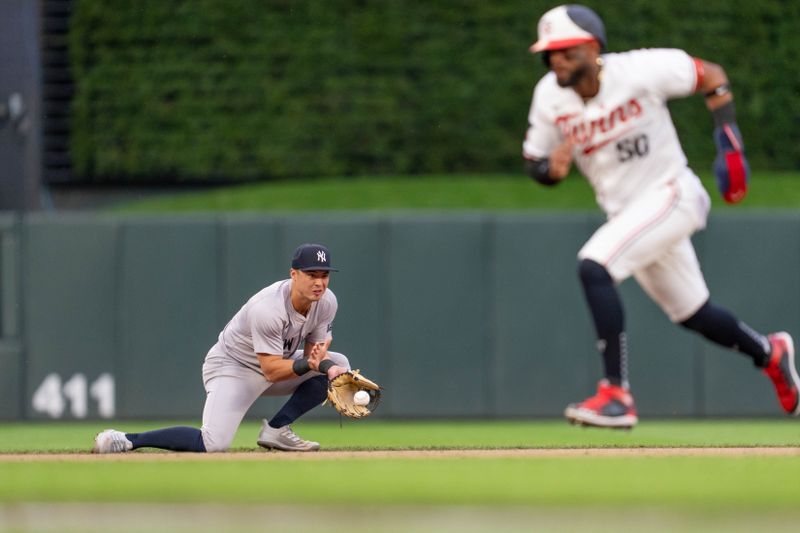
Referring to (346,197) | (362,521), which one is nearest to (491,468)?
(362,521)

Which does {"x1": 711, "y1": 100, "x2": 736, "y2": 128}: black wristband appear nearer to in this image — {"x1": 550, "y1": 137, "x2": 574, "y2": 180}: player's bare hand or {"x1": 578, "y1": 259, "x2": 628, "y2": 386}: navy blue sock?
{"x1": 550, "y1": 137, "x2": 574, "y2": 180}: player's bare hand

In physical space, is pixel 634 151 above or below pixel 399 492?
above

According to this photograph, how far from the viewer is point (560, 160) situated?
6.56m

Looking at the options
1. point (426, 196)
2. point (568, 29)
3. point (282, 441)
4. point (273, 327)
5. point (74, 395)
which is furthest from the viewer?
point (426, 196)

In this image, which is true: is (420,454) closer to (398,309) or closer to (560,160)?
(560,160)

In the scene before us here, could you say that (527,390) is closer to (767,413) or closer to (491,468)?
(767,413)

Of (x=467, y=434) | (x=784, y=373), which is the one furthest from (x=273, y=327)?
(x=467, y=434)

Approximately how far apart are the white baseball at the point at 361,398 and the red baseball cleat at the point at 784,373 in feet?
6.28

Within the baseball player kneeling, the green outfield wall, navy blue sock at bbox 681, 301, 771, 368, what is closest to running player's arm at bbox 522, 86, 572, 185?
navy blue sock at bbox 681, 301, 771, 368

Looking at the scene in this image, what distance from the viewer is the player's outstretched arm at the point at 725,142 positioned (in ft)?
21.9

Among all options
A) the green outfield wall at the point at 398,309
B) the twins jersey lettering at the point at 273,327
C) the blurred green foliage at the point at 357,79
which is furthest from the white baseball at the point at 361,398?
the blurred green foliage at the point at 357,79

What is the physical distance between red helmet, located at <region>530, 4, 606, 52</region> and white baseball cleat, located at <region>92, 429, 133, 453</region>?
9.15 ft

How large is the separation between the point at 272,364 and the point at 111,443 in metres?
0.91

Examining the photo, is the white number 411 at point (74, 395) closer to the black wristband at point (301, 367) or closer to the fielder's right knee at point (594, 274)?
the black wristband at point (301, 367)
